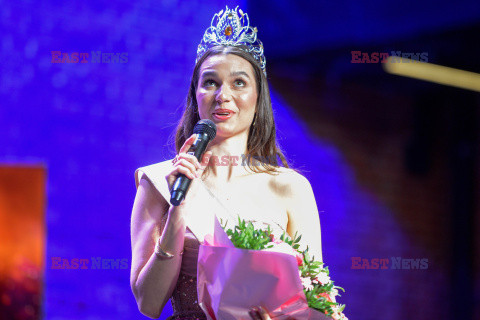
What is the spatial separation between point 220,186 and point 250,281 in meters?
0.79

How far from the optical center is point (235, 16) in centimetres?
252

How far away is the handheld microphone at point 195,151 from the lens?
5.32ft

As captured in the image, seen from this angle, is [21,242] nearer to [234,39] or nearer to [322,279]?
[234,39]

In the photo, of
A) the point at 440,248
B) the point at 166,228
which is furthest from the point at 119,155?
the point at 440,248

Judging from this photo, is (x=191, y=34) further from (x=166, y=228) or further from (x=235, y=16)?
(x=166, y=228)

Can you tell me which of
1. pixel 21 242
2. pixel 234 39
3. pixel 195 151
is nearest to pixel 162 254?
pixel 195 151

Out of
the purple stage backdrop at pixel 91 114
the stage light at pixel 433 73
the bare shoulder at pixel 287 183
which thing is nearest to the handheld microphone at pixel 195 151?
the bare shoulder at pixel 287 183

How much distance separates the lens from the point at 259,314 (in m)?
1.56

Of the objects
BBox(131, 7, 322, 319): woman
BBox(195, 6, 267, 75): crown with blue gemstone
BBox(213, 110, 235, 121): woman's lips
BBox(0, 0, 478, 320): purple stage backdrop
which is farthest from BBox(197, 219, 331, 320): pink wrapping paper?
BBox(0, 0, 478, 320): purple stage backdrop

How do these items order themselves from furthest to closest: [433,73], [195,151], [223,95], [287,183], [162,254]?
[433,73]
[287,183]
[223,95]
[162,254]
[195,151]

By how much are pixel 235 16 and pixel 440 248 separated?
2222mm

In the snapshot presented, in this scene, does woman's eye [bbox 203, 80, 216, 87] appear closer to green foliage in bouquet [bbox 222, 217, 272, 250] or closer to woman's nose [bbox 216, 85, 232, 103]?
woman's nose [bbox 216, 85, 232, 103]

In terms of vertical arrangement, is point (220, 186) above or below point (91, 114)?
below

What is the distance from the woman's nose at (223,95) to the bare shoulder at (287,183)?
34 cm
